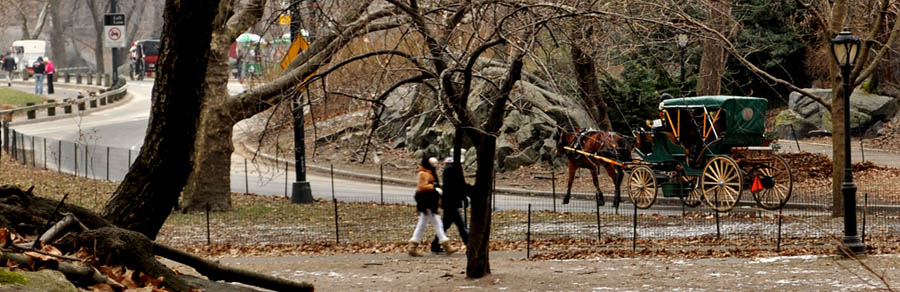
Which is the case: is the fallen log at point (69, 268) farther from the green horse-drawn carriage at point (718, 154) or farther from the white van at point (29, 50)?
the white van at point (29, 50)

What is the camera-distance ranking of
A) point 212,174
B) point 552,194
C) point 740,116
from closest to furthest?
point 740,116, point 212,174, point 552,194

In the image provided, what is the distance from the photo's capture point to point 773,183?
23.1m

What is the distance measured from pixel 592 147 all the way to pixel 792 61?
64.4ft

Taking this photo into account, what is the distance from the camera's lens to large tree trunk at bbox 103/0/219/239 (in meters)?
11.1

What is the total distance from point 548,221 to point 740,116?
4732 mm

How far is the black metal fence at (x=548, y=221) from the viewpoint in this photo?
64.7ft

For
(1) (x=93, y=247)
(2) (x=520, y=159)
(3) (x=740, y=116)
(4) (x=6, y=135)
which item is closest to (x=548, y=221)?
(3) (x=740, y=116)

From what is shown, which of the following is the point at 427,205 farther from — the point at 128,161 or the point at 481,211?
the point at 128,161

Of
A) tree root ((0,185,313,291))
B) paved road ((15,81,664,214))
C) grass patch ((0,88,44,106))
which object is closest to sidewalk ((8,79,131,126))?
paved road ((15,81,664,214))

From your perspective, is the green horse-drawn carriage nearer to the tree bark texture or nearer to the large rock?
the tree bark texture

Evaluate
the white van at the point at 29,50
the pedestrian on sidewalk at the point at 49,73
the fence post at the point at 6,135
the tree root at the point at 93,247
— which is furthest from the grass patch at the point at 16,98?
the tree root at the point at 93,247

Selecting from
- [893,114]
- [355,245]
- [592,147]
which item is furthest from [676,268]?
[893,114]

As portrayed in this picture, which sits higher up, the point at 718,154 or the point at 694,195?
the point at 718,154

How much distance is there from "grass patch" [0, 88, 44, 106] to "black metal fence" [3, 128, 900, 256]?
31211 millimetres
